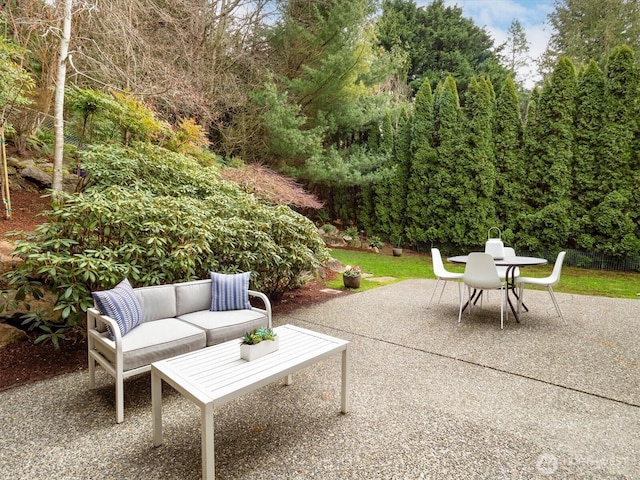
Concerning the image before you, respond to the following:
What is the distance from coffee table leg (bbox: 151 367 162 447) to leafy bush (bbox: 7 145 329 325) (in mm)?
1272

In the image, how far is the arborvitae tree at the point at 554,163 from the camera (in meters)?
8.56

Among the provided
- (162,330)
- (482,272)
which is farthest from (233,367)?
(482,272)

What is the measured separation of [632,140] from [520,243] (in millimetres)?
3429

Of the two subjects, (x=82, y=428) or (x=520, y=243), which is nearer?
(x=82, y=428)

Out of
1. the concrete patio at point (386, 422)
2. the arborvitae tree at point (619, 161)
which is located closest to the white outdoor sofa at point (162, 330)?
the concrete patio at point (386, 422)

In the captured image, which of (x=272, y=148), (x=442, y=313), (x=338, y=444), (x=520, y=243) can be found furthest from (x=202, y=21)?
(x=520, y=243)

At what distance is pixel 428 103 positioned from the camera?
10.5 meters

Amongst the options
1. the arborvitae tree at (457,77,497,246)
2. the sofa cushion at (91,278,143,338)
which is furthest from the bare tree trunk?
the arborvitae tree at (457,77,497,246)

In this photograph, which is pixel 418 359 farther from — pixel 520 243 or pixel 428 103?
pixel 428 103

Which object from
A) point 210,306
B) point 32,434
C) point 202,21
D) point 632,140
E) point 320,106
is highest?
point 202,21

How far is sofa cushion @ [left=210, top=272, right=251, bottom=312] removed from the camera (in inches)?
123

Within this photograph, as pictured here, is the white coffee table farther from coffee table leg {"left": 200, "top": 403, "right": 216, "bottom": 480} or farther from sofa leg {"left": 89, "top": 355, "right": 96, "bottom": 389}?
sofa leg {"left": 89, "top": 355, "right": 96, "bottom": 389}

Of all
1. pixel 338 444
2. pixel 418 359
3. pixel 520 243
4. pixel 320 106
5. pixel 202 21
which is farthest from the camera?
pixel 320 106

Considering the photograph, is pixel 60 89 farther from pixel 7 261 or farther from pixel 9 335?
pixel 9 335
